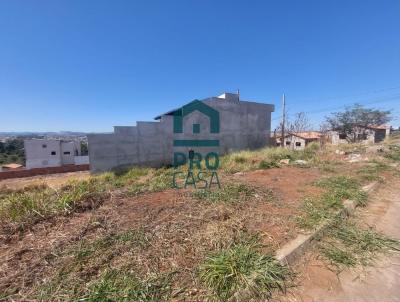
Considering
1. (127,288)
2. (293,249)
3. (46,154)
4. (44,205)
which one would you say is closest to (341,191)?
(293,249)

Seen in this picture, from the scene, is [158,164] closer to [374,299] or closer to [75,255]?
[75,255]

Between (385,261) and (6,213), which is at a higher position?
(6,213)

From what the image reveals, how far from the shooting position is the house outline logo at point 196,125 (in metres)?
11.7

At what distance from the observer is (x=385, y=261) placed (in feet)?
7.18

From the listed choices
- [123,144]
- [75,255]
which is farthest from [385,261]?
[123,144]

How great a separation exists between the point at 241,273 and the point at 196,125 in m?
10.8

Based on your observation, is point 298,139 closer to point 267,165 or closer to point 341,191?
point 267,165

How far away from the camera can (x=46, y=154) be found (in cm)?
2692

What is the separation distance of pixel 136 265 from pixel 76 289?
0.48m

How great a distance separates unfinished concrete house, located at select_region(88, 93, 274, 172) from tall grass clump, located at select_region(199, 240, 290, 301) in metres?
8.96

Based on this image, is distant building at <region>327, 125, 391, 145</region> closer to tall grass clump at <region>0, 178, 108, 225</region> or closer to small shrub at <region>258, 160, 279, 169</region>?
small shrub at <region>258, 160, 279, 169</region>

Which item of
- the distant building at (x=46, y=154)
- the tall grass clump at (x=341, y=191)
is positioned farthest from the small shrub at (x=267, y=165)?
the distant building at (x=46, y=154)

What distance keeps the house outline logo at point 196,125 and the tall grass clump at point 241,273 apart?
1010 centimetres

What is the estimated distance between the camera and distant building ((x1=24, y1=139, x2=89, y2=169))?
86.5ft
